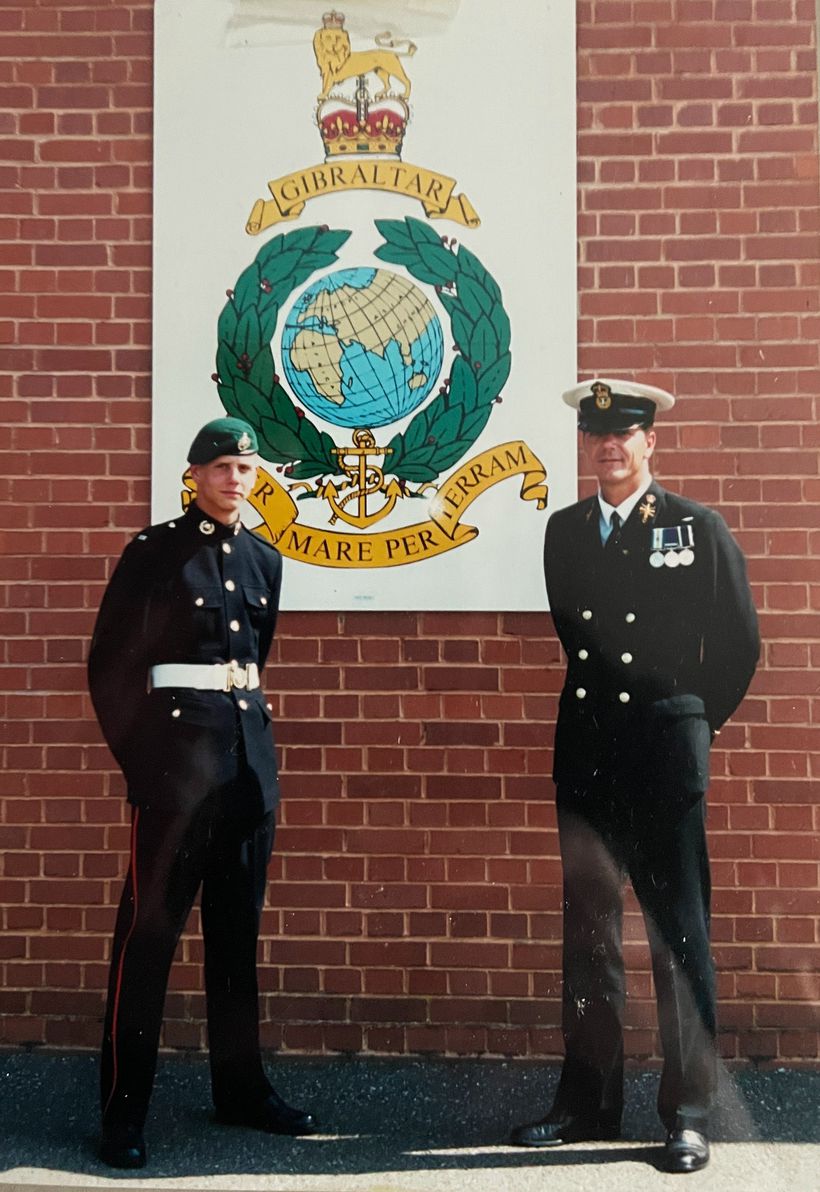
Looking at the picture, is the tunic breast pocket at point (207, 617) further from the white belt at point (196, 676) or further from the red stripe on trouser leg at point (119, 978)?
the red stripe on trouser leg at point (119, 978)

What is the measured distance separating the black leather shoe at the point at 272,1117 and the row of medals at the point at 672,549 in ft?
6.45

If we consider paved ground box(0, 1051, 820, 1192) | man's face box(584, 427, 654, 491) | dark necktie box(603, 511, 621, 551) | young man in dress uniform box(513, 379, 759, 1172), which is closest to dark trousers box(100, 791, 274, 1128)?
paved ground box(0, 1051, 820, 1192)

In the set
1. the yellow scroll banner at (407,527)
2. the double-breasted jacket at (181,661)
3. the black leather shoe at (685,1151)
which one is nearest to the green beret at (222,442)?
the double-breasted jacket at (181,661)

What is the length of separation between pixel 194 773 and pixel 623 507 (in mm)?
1518

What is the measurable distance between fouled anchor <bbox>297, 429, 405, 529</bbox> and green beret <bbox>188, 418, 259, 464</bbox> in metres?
0.56

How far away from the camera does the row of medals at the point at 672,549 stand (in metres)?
3.90

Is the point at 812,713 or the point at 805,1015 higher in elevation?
the point at 812,713

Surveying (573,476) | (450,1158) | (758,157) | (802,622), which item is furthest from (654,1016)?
(758,157)

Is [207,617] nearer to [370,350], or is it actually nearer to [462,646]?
[462,646]

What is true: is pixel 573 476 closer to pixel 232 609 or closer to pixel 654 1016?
pixel 232 609

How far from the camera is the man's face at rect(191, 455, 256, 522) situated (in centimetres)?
393

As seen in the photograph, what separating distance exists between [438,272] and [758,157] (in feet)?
3.87

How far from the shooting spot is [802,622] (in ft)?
14.6

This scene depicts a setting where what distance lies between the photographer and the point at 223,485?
3.94 m
